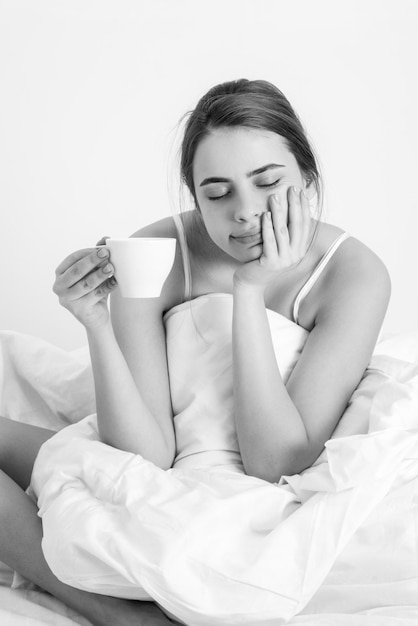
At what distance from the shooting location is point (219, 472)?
149 centimetres

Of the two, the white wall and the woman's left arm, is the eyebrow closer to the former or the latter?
the woman's left arm

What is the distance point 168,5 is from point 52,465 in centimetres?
251

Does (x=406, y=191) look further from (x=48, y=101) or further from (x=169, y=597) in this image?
(x=169, y=597)

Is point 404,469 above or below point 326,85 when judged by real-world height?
below

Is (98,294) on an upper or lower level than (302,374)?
upper

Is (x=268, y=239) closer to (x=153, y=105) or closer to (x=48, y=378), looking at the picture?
(x=48, y=378)

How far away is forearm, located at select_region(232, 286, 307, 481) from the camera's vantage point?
1541 mm

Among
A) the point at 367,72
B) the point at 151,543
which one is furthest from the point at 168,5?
the point at 151,543

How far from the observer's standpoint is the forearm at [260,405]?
5.06 feet

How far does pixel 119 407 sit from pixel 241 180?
0.51 metres

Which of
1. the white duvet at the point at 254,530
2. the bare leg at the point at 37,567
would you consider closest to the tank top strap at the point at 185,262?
the white duvet at the point at 254,530

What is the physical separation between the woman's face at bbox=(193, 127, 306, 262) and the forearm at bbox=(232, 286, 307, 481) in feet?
0.41

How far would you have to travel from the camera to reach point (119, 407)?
62.0 inches

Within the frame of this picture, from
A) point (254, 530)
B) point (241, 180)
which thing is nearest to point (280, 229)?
point (241, 180)
